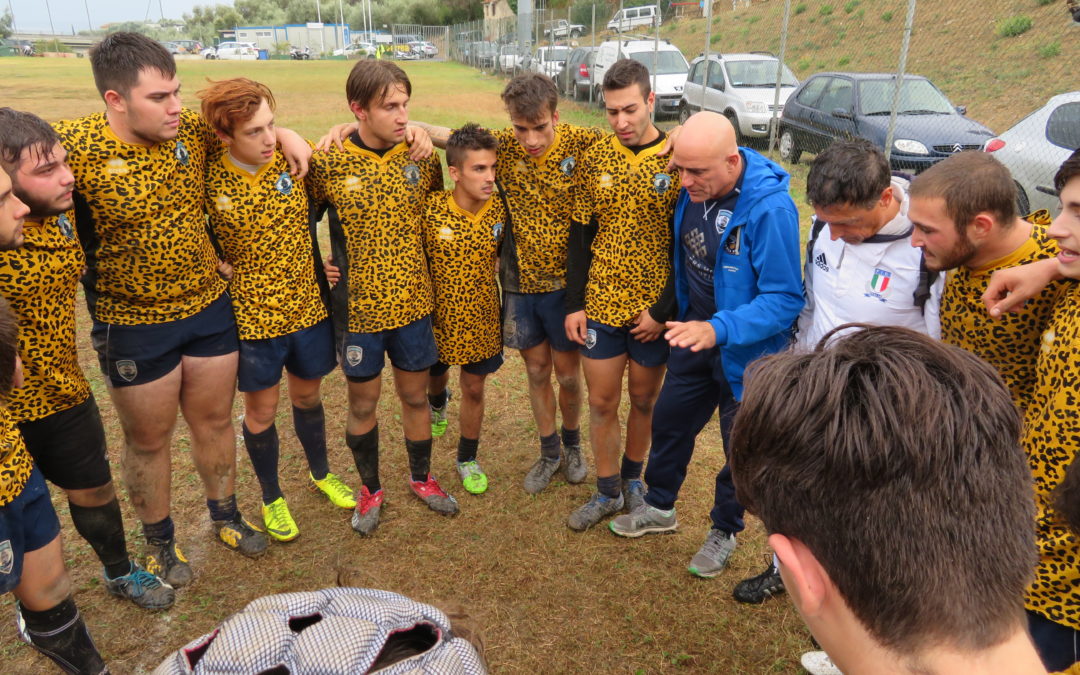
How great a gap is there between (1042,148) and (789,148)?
16.4ft

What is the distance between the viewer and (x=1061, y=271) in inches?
78.3

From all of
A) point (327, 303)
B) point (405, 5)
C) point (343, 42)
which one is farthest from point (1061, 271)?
point (405, 5)

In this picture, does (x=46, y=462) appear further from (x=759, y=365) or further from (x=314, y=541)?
(x=759, y=365)

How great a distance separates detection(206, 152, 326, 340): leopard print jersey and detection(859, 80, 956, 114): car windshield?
920 centimetres

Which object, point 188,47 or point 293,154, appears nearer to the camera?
point 293,154

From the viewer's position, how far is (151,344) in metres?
3.12

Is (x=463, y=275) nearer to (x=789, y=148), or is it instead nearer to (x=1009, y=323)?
(x=1009, y=323)

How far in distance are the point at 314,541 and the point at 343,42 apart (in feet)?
238

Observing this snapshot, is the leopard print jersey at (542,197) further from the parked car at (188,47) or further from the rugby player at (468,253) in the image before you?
the parked car at (188,47)

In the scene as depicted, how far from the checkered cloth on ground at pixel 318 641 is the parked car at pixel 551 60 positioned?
2471 cm

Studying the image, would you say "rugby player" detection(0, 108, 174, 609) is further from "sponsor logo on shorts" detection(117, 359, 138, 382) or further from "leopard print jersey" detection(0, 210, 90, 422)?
"sponsor logo on shorts" detection(117, 359, 138, 382)

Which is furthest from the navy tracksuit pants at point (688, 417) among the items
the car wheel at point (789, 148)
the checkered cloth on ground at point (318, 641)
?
the car wheel at point (789, 148)

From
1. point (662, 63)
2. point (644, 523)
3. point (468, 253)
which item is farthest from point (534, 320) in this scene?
point (662, 63)

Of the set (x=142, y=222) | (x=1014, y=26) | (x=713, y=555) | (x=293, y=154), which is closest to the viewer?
(x=142, y=222)
